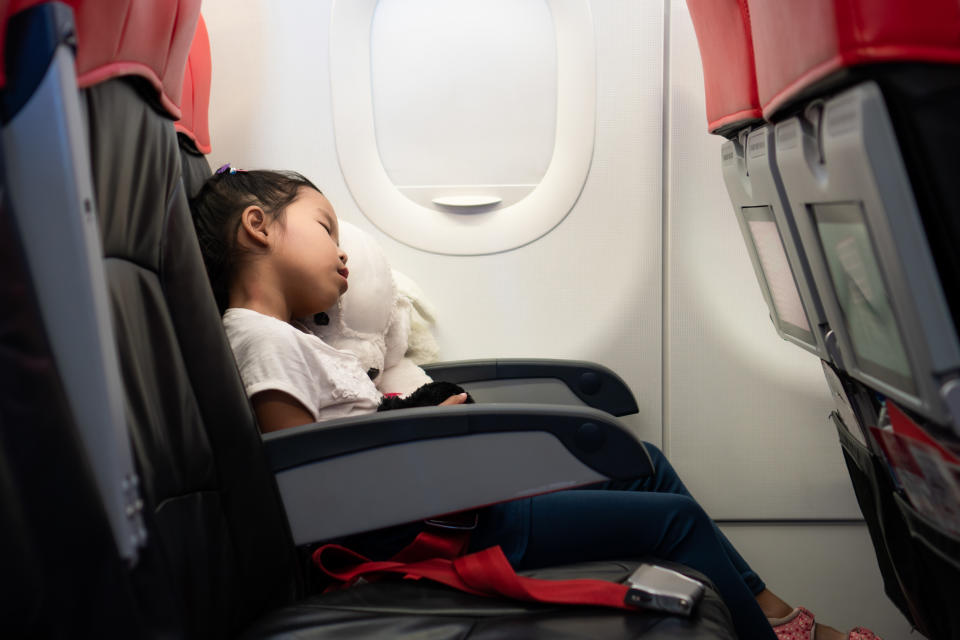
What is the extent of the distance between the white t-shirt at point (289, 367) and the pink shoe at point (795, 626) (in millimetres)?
861

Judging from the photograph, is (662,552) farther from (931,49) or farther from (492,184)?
(492,184)

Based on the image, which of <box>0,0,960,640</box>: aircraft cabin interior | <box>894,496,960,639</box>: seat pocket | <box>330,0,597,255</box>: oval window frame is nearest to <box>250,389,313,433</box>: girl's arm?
<box>0,0,960,640</box>: aircraft cabin interior

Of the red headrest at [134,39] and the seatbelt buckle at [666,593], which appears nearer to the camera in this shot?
the red headrest at [134,39]

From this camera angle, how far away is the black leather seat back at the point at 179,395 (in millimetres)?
730

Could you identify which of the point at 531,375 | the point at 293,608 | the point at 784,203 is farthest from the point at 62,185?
the point at 531,375

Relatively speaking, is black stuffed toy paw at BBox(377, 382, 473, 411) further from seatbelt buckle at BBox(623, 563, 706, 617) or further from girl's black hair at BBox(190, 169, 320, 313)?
seatbelt buckle at BBox(623, 563, 706, 617)

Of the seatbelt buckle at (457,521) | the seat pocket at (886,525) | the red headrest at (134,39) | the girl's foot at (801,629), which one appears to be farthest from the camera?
the girl's foot at (801,629)

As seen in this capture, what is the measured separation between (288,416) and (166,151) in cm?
42

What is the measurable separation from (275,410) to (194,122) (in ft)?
1.68

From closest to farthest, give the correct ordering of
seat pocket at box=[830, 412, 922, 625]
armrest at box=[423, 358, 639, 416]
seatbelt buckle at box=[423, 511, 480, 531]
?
seat pocket at box=[830, 412, 922, 625], seatbelt buckle at box=[423, 511, 480, 531], armrest at box=[423, 358, 639, 416]

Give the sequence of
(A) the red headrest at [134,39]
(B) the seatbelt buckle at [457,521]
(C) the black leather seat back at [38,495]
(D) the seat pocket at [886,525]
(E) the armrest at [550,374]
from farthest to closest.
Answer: (E) the armrest at [550,374] → (B) the seatbelt buckle at [457,521] → (D) the seat pocket at [886,525] → (A) the red headrest at [134,39] → (C) the black leather seat back at [38,495]

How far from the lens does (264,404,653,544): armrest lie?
989 mm

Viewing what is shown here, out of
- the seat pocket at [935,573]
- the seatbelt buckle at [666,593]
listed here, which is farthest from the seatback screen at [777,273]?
the seatbelt buckle at [666,593]

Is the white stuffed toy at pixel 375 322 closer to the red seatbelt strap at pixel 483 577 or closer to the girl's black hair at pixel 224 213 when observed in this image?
the girl's black hair at pixel 224 213
